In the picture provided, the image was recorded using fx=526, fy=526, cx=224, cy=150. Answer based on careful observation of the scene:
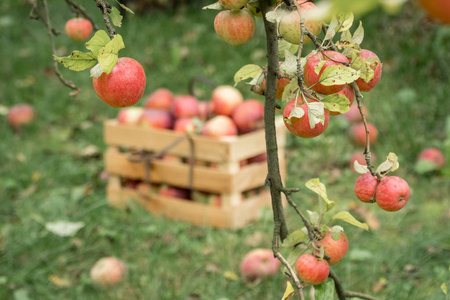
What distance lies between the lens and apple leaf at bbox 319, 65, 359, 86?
26.3 inches

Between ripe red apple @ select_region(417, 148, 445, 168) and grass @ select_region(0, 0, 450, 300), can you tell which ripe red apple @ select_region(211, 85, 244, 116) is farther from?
ripe red apple @ select_region(417, 148, 445, 168)

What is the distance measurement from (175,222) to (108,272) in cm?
47

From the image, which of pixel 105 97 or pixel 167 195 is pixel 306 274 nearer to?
pixel 105 97

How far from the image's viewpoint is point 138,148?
7.64ft

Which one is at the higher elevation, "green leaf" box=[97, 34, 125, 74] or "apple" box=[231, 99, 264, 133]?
"green leaf" box=[97, 34, 125, 74]

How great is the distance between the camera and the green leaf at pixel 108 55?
649mm

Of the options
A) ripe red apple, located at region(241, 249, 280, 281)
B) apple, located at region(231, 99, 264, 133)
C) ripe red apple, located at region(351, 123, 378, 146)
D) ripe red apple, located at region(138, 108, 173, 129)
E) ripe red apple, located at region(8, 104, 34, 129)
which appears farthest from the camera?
ripe red apple, located at region(8, 104, 34, 129)

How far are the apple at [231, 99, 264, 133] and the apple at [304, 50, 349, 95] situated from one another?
1.50m

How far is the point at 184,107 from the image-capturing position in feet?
7.73

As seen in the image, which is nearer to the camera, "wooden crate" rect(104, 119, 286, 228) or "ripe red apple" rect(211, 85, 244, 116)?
"wooden crate" rect(104, 119, 286, 228)

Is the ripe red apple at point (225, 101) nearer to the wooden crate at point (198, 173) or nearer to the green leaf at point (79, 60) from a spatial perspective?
the wooden crate at point (198, 173)

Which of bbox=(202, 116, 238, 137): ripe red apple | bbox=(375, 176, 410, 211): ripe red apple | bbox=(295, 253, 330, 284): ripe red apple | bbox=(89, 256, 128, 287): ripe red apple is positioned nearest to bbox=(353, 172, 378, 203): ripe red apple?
bbox=(375, 176, 410, 211): ripe red apple

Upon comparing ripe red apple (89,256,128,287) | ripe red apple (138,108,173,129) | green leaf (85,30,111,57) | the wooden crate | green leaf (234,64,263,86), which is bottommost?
ripe red apple (89,256,128,287)

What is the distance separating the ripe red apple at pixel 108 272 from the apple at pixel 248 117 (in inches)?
→ 30.7
